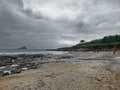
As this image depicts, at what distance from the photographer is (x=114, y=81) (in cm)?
1730

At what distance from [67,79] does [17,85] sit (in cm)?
473

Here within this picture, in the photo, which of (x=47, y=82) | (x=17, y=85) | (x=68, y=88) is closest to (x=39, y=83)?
(x=47, y=82)

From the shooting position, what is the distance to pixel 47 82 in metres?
18.1

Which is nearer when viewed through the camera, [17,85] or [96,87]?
[96,87]

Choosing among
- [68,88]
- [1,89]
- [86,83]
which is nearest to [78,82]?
[86,83]

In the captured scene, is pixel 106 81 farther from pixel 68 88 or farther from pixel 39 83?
pixel 39 83

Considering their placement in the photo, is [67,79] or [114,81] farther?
[67,79]

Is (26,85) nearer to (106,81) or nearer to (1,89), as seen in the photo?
(1,89)

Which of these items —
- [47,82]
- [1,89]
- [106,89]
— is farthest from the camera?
[47,82]

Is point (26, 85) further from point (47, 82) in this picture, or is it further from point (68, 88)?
point (68, 88)

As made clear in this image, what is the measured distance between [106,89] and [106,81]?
2667mm

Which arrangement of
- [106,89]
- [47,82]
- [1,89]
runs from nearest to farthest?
[106,89]
[1,89]
[47,82]

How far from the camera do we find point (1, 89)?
16.9 meters

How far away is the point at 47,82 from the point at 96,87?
4697mm
